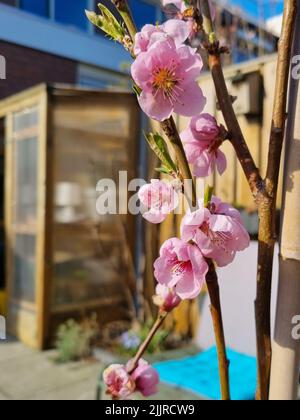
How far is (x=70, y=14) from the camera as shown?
1506 millimetres

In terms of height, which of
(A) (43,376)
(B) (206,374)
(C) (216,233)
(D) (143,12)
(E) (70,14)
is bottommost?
(A) (43,376)

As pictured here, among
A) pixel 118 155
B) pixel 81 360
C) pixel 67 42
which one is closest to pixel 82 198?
pixel 118 155

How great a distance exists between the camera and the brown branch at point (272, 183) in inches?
18.0

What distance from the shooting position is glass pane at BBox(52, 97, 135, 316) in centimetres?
318

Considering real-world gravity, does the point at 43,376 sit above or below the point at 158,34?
below

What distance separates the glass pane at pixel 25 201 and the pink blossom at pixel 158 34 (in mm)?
2917

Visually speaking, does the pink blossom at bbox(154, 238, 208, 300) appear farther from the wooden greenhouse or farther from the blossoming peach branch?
the wooden greenhouse

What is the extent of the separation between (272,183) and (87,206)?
281 cm

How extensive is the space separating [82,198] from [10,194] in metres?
0.68

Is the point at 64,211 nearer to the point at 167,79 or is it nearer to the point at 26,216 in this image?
the point at 26,216

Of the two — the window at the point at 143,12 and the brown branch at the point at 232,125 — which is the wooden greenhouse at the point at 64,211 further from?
the brown branch at the point at 232,125

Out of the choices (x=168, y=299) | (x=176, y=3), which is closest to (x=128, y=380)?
(x=168, y=299)

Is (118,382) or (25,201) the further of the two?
(25,201)
